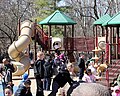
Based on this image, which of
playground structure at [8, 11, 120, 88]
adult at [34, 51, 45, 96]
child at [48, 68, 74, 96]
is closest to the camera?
child at [48, 68, 74, 96]

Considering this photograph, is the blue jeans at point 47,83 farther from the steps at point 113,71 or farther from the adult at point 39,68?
the steps at point 113,71

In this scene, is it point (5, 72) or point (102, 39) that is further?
point (102, 39)

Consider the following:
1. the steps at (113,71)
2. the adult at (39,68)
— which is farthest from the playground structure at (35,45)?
the adult at (39,68)

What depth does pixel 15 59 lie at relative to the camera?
79.9ft

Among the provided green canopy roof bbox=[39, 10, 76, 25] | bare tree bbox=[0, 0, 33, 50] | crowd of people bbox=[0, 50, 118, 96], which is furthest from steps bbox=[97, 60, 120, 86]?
bare tree bbox=[0, 0, 33, 50]

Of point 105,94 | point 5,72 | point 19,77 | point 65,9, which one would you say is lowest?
point 19,77

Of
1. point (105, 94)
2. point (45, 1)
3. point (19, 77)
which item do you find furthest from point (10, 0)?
point (105, 94)

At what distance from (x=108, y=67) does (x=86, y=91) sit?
15863 millimetres

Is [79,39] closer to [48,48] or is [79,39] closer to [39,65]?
[48,48]

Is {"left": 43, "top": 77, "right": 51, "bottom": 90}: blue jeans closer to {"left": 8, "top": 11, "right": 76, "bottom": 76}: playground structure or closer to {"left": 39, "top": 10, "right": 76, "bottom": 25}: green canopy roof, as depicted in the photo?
{"left": 8, "top": 11, "right": 76, "bottom": 76}: playground structure

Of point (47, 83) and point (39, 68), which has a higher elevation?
point (39, 68)

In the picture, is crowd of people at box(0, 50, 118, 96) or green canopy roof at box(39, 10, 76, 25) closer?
crowd of people at box(0, 50, 118, 96)

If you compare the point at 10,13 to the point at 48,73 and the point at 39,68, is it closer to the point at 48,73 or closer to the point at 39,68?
the point at 48,73

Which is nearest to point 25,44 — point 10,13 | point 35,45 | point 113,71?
Answer: point 35,45
